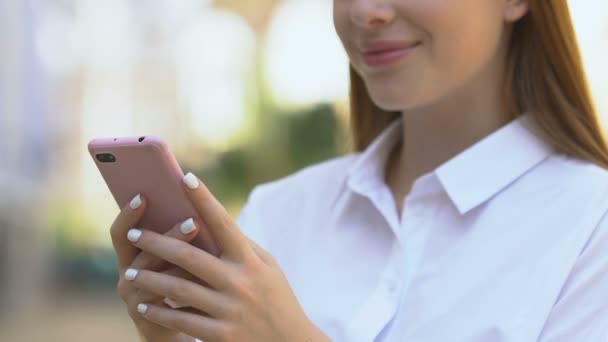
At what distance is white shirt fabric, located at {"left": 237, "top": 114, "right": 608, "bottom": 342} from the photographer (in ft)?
3.97

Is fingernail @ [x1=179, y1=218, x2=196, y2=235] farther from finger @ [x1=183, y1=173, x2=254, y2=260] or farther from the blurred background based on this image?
the blurred background

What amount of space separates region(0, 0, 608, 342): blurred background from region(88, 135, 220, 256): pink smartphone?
376 centimetres

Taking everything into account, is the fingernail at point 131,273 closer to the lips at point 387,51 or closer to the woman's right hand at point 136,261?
the woman's right hand at point 136,261

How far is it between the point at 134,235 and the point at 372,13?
45 cm

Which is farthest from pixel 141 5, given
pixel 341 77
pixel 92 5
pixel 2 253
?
pixel 2 253

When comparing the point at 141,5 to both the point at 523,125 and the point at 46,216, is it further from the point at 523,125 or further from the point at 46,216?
the point at 523,125

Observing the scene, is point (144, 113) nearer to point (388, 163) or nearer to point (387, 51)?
point (388, 163)

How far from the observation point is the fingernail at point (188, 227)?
110 cm

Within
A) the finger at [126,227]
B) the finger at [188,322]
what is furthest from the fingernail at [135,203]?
the finger at [188,322]

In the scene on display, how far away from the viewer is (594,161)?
132 cm

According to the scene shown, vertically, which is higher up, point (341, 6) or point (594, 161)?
point (341, 6)

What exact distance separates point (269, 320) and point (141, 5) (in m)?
4.88

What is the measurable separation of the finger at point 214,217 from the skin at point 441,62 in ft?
1.18

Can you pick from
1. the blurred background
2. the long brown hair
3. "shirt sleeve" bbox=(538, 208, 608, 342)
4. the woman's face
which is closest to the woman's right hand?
the woman's face
